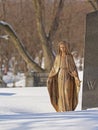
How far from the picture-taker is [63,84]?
10594mm

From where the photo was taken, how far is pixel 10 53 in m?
46.3

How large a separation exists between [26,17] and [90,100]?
34.2 m

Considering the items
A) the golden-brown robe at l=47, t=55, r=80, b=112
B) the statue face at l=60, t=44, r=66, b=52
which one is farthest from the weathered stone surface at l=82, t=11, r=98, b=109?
the statue face at l=60, t=44, r=66, b=52

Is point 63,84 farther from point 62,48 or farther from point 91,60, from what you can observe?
point 91,60

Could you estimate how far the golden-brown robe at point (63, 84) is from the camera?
10.5 metres

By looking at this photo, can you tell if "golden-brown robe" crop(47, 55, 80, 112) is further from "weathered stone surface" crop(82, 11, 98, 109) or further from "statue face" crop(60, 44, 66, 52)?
"weathered stone surface" crop(82, 11, 98, 109)

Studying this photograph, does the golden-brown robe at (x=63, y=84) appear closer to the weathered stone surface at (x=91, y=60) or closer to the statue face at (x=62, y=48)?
the statue face at (x=62, y=48)

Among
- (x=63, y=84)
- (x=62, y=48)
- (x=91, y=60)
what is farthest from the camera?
(x=91, y=60)

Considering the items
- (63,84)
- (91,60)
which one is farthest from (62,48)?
(91,60)

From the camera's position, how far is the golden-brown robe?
34.3 ft

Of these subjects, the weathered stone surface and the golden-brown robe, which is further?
the weathered stone surface

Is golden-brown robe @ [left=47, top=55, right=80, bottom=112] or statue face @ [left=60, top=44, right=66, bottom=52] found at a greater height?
statue face @ [left=60, top=44, right=66, bottom=52]

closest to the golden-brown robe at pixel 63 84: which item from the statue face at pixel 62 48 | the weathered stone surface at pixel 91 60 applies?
the statue face at pixel 62 48

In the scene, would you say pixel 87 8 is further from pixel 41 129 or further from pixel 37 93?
pixel 41 129
